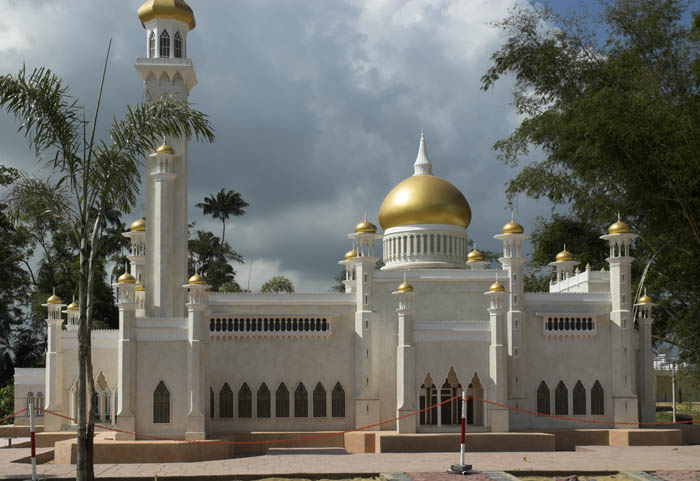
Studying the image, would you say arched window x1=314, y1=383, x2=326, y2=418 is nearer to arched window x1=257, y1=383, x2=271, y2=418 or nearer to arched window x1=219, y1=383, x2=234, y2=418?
arched window x1=257, y1=383, x2=271, y2=418

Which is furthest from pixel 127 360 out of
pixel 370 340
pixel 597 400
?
pixel 597 400

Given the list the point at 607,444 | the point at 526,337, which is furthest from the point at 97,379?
the point at 607,444

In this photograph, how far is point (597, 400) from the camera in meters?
23.9

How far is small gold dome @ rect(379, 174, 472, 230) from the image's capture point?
1059 inches

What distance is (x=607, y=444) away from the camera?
23.1 m

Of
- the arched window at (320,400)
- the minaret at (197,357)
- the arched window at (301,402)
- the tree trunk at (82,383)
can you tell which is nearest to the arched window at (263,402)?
the arched window at (301,402)

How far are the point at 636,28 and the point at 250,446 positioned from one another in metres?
15.2

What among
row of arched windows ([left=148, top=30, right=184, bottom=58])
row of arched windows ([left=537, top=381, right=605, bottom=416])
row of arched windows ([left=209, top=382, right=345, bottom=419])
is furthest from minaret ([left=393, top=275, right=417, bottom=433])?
row of arched windows ([left=148, top=30, right=184, bottom=58])

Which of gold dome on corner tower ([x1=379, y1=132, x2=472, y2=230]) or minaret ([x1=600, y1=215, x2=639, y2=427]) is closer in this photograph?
minaret ([x1=600, y1=215, x2=639, y2=427])

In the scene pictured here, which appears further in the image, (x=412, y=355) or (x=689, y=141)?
(x=412, y=355)

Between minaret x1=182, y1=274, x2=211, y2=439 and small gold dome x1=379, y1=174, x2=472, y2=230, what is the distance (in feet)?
25.1

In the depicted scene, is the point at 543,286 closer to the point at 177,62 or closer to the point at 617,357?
the point at 617,357

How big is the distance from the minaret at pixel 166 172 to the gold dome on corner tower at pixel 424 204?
682 cm

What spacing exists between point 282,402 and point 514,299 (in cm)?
701
